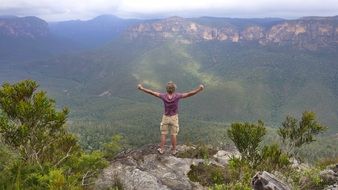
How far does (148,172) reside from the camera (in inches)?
569

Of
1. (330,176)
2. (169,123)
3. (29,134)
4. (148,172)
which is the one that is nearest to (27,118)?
(29,134)

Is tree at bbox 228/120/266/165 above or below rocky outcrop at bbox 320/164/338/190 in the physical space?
above

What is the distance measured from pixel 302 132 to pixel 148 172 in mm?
5491

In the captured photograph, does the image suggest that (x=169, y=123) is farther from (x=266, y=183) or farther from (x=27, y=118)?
(x=266, y=183)

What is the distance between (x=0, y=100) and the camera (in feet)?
35.5

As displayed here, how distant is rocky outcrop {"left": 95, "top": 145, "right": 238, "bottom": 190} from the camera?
13234 mm

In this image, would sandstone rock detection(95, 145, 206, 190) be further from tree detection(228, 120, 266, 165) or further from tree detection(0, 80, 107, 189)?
tree detection(228, 120, 266, 165)

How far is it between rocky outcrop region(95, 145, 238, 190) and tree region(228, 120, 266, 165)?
1981 millimetres

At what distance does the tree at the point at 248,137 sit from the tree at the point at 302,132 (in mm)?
2673

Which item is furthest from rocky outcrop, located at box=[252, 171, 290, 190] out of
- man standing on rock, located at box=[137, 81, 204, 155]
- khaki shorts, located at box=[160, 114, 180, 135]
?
khaki shorts, located at box=[160, 114, 180, 135]

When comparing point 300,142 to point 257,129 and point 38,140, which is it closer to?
point 257,129

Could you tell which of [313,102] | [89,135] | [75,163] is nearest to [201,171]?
[75,163]

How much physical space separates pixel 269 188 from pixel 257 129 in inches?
125

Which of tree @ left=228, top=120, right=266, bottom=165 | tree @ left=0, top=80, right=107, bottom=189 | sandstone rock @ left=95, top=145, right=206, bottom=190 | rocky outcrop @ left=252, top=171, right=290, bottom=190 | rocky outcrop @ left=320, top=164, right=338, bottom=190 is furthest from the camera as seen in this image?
sandstone rock @ left=95, top=145, right=206, bottom=190
